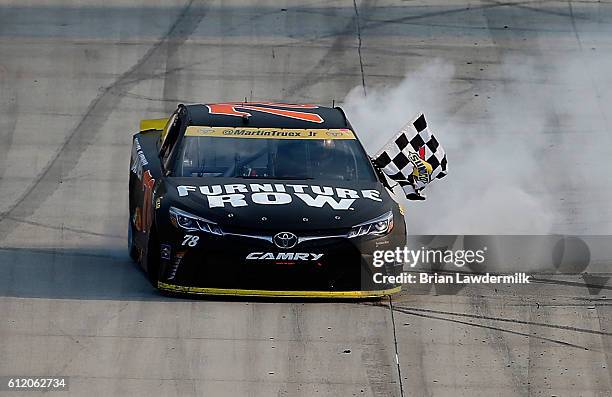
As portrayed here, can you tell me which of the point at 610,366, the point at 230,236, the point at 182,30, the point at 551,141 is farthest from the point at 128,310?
the point at 182,30

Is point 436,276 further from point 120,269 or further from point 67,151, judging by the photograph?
point 67,151

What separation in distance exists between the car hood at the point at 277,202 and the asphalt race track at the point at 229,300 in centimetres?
55

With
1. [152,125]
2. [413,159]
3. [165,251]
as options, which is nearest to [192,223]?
[165,251]

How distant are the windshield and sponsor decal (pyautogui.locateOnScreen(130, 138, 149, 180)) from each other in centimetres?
60

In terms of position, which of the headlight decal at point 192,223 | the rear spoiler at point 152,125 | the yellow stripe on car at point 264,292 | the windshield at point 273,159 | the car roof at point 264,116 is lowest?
the yellow stripe on car at point 264,292

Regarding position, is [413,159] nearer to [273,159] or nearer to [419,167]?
[419,167]

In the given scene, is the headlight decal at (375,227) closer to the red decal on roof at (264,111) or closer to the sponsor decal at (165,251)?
the sponsor decal at (165,251)

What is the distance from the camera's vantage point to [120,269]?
37.7ft

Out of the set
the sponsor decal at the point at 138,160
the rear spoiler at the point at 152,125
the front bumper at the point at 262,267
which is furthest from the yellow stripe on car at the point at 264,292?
the rear spoiler at the point at 152,125

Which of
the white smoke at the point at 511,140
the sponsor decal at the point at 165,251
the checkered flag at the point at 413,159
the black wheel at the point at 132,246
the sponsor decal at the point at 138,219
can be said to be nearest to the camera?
the sponsor decal at the point at 165,251

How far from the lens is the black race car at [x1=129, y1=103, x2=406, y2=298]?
1010 centimetres

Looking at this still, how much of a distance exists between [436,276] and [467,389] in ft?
9.59

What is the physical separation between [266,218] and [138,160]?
2228 millimetres

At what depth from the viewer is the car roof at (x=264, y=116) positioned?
1162cm
